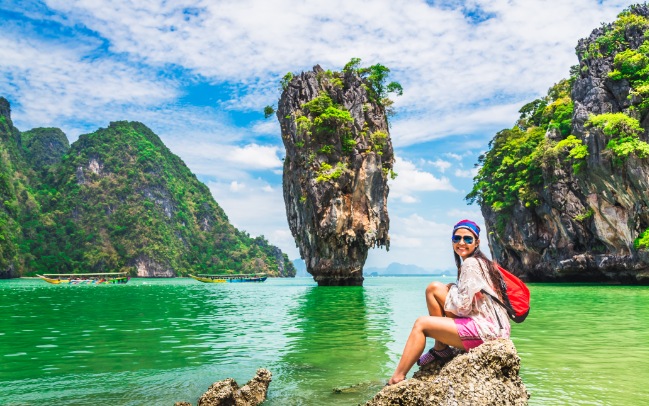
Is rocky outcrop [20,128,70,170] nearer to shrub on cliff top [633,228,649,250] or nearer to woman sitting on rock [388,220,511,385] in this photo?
shrub on cliff top [633,228,649,250]

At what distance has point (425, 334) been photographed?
3.99 m

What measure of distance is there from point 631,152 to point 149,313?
2639 centimetres

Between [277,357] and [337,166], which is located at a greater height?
[337,166]

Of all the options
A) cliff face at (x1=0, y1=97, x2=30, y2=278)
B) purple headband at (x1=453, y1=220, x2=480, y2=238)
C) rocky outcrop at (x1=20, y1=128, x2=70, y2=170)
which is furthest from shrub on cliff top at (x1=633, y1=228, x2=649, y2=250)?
Answer: rocky outcrop at (x1=20, y1=128, x2=70, y2=170)

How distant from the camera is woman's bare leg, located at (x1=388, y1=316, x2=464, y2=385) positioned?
13.0 feet

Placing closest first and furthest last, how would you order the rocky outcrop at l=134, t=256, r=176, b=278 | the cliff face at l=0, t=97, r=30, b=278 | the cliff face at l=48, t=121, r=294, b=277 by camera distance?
the cliff face at l=0, t=97, r=30, b=278, the cliff face at l=48, t=121, r=294, b=277, the rocky outcrop at l=134, t=256, r=176, b=278

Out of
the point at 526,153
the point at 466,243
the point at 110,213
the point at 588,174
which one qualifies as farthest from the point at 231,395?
the point at 110,213

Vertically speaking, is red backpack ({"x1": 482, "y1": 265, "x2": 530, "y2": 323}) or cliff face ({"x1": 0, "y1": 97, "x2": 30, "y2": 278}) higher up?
cliff face ({"x1": 0, "y1": 97, "x2": 30, "y2": 278})

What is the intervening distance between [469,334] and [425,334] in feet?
1.16

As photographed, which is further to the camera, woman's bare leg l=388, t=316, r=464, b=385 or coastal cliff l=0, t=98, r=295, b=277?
coastal cliff l=0, t=98, r=295, b=277

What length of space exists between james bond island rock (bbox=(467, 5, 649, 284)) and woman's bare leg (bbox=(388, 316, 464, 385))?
2763 cm

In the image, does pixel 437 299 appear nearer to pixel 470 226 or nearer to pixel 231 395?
pixel 470 226

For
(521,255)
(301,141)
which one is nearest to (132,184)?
(301,141)

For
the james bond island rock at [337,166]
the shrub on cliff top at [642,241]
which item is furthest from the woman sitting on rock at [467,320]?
the james bond island rock at [337,166]
